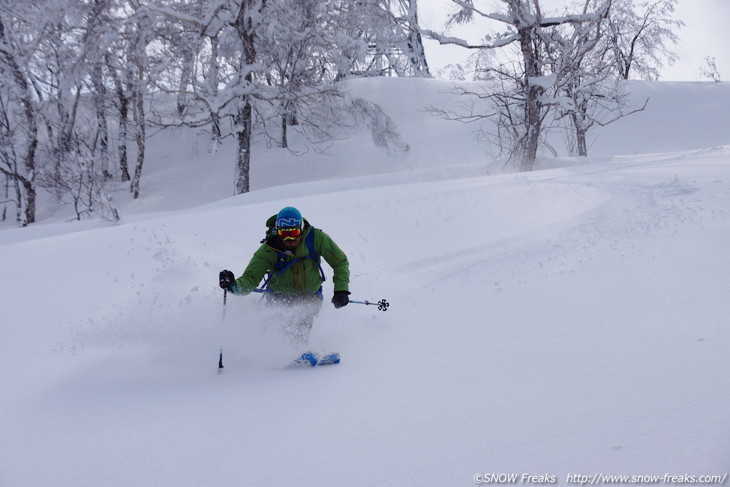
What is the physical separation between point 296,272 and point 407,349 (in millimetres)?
1267

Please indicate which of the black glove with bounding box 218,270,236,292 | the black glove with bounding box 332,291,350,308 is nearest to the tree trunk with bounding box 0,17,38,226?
the black glove with bounding box 218,270,236,292

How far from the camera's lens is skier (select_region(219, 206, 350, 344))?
15.9ft

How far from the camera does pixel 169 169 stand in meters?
25.4

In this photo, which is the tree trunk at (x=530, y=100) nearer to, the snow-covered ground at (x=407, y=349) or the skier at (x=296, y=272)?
the snow-covered ground at (x=407, y=349)

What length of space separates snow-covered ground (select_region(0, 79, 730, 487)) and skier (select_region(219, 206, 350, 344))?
228 millimetres

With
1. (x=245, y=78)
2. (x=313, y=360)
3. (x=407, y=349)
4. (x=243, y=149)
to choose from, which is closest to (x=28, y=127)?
(x=243, y=149)

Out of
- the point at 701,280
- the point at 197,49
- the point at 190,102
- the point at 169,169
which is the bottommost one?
the point at 701,280

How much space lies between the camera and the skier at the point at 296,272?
4.84 metres

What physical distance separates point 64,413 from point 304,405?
1546 mm

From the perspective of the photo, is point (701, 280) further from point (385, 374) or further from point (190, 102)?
point (190, 102)

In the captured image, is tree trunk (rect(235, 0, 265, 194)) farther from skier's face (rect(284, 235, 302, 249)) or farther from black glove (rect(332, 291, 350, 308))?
black glove (rect(332, 291, 350, 308))

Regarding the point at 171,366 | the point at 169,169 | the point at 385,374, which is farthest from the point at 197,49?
the point at 385,374

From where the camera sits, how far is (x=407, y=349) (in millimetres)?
4242

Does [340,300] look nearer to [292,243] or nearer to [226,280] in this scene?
[292,243]
